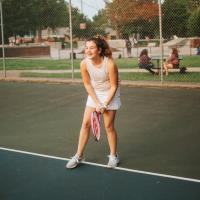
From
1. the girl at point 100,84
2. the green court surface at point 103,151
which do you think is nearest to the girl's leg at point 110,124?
the girl at point 100,84

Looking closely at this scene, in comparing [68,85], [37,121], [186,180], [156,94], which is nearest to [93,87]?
[186,180]

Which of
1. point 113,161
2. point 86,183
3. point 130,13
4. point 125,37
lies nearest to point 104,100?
point 113,161

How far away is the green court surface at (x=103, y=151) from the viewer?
516 centimetres

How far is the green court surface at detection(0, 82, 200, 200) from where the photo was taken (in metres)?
5.16

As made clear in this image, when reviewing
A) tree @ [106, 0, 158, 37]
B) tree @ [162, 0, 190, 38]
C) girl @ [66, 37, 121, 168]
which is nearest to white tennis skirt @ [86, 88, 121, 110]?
girl @ [66, 37, 121, 168]

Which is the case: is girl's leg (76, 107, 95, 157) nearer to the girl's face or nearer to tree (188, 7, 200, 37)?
the girl's face

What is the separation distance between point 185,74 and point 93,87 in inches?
464

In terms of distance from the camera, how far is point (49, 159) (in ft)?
21.2

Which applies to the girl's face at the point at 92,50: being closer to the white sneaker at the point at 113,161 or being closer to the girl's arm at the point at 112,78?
the girl's arm at the point at 112,78

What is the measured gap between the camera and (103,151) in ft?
22.5

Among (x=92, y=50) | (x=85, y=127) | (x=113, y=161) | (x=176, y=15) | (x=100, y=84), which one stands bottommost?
(x=113, y=161)

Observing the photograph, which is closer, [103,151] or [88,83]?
[88,83]

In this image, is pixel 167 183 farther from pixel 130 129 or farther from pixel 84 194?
pixel 130 129

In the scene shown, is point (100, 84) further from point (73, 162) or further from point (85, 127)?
point (73, 162)
